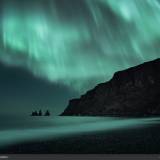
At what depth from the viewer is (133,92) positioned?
5.63m

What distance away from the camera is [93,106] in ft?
21.6

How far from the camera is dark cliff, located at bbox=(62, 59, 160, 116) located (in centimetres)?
503

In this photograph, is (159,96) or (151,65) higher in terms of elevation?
(151,65)

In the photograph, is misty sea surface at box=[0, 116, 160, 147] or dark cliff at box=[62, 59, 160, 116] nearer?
dark cliff at box=[62, 59, 160, 116]

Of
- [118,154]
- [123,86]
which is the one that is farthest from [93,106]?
[118,154]

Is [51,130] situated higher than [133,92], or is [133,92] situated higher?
[51,130]

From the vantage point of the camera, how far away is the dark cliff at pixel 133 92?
503cm

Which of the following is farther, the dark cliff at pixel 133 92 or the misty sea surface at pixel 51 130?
the misty sea surface at pixel 51 130

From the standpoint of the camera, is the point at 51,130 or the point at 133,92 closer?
the point at 133,92
